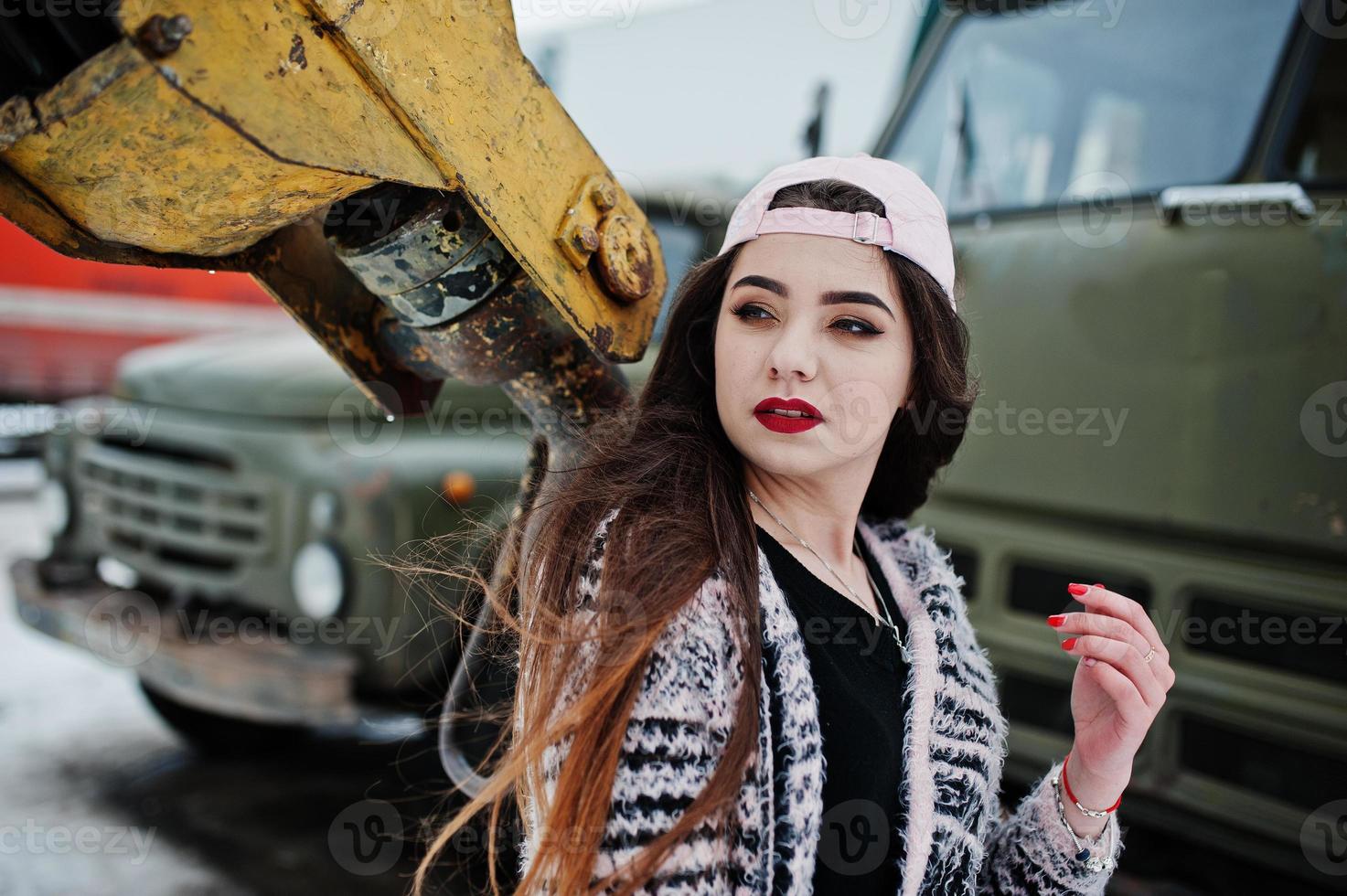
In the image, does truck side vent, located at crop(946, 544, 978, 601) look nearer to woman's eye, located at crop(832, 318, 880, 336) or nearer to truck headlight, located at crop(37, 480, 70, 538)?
woman's eye, located at crop(832, 318, 880, 336)

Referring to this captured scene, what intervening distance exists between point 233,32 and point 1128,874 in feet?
8.55

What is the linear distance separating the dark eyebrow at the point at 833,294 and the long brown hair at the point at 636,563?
5cm

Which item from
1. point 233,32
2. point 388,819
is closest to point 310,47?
point 233,32

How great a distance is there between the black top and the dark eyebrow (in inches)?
11.3

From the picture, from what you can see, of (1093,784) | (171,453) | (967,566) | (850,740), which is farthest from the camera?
(171,453)

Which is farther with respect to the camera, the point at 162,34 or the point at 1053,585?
the point at 1053,585

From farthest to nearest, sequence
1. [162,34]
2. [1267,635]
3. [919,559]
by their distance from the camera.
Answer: [1267,635] → [919,559] → [162,34]

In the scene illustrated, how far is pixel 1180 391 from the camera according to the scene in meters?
2.22

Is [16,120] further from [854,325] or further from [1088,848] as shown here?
[1088,848]

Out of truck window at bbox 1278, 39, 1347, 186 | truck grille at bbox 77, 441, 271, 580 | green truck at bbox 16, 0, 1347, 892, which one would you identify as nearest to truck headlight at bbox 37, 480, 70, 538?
truck grille at bbox 77, 441, 271, 580

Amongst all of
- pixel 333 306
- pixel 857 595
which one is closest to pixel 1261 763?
pixel 857 595

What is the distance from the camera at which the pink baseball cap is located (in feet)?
3.64

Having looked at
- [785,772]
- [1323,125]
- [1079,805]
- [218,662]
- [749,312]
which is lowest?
[218,662]

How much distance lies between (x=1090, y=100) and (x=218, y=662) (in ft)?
9.65
